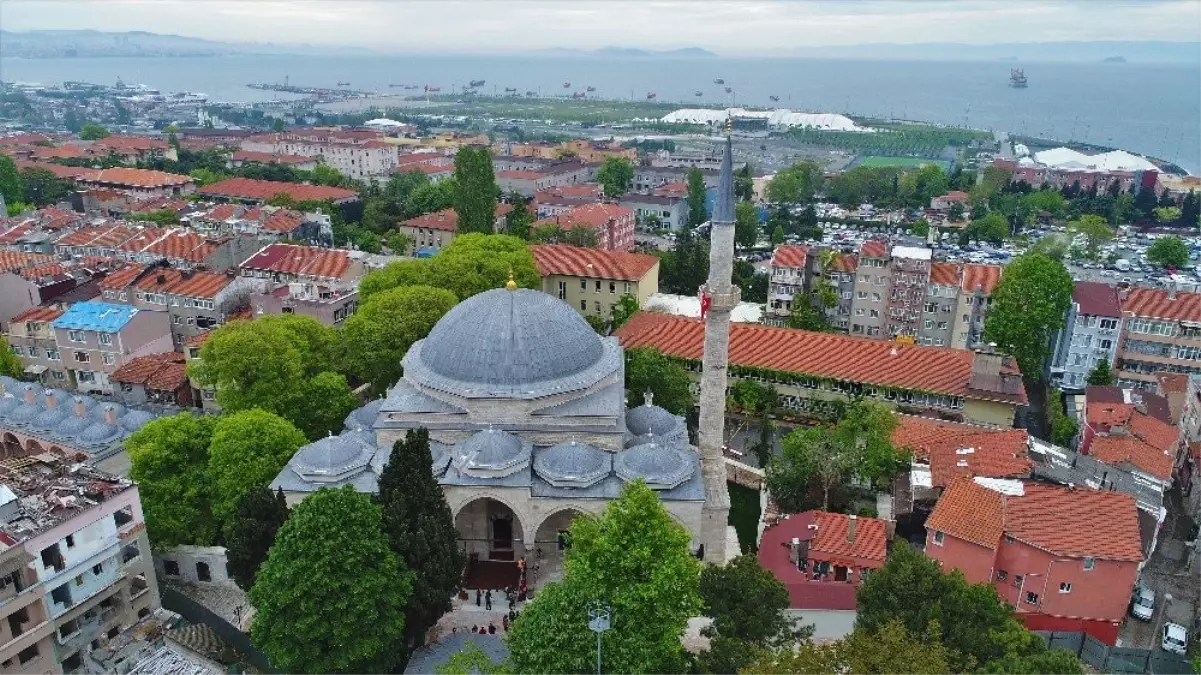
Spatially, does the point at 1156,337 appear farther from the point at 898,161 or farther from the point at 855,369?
the point at 898,161

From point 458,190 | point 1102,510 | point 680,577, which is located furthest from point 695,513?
point 458,190

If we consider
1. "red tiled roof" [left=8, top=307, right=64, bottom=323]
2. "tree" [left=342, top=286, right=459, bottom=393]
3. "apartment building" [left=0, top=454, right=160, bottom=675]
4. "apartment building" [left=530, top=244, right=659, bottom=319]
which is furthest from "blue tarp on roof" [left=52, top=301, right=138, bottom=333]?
→ "apartment building" [left=530, top=244, right=659, bottom=319]

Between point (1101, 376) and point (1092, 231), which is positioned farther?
point (1092, 231)

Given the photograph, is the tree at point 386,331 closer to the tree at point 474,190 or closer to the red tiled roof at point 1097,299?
the tree at point 474,190

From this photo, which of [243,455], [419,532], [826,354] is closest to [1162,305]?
[826,354]

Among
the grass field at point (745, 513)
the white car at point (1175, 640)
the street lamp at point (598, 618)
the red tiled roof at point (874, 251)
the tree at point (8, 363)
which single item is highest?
the red tiled roof at point (874, 251)

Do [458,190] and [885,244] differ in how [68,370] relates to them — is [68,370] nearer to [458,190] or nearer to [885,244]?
[458,190]

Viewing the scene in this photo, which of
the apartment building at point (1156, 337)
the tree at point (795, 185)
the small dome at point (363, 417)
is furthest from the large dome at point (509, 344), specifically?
the tree at point (795, 185)

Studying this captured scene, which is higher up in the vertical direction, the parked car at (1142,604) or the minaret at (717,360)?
the minaret at (717,360)
